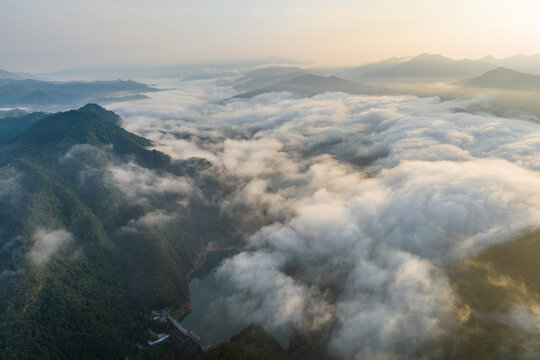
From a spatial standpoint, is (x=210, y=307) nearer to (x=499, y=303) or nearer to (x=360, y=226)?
(x=360, y=226)

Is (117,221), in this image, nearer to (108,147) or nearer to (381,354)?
(108,147)

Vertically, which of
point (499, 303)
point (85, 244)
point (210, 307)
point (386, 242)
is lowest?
point (210, 307)

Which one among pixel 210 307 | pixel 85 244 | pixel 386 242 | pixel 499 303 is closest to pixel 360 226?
pixel 386 242

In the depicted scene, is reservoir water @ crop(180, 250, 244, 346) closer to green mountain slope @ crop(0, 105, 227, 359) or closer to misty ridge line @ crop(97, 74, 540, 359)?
misty ridge line @ crop(97, 74, 540, 359)

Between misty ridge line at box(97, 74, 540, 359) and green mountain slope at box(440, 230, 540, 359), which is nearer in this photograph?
green mountain slope at box(440, 230, 540, 359)

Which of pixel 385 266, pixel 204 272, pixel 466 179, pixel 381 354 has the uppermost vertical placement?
pixel 466 179

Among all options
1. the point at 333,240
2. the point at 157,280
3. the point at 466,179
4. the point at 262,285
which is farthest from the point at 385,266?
the point at 157,280

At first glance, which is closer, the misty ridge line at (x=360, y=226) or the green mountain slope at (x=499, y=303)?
the green mountain slope at (x=499, y=303)

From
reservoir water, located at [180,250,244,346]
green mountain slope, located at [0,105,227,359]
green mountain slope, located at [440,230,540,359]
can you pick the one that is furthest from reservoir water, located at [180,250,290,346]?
green mountain slope, located at [440,230,540,359]

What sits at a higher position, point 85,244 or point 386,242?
point 85,244

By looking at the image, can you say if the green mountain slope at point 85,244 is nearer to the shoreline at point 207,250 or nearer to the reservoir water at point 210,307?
the shoreline at point 207,250

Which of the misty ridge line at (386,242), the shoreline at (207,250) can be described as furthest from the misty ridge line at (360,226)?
the shoreline at (207,250)
